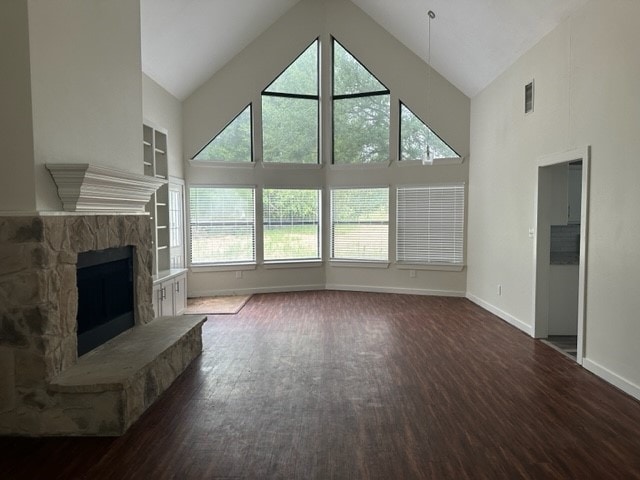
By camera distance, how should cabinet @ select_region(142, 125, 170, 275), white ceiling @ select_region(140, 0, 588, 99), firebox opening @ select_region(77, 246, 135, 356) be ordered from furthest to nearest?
cabinet @ select_region(142, 125, 170, 275), white ceiling @ select_region(140, 0, 588, 99), firebox opening @ select_region(77, 246, 135, 356)

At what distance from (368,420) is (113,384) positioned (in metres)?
1.71

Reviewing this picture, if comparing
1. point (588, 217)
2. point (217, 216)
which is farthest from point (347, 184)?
point (588, 217)

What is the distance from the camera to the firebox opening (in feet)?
11.3

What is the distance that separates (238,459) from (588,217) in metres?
3.61

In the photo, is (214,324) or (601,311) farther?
(214,324)

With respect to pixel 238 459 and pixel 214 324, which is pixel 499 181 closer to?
pixel 214 324

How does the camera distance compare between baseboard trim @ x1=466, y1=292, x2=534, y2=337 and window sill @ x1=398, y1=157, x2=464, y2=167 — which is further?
window sill @ x1=398, y1=157, x2=464, y2=167

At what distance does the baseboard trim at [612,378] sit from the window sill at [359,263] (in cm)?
416

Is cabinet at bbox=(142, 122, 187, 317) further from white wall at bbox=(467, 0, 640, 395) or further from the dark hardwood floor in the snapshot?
white wall at bbox=(467, 0, 640, 395)

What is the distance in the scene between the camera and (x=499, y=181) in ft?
20.5

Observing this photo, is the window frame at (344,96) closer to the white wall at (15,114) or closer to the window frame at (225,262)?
the window frame at (225,262)

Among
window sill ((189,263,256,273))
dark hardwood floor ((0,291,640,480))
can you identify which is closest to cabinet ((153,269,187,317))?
dark hardwood floor ((0,291,640,480))

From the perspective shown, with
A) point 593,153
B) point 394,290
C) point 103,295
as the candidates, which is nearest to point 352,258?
point 394,290

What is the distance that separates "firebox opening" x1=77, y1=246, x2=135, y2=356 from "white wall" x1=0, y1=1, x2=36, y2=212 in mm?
648
